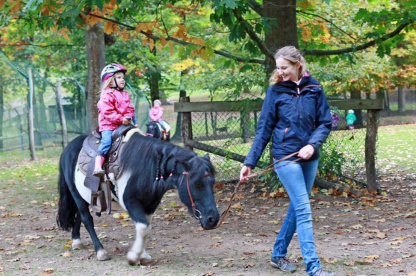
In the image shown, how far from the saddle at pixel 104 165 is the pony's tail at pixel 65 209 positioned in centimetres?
68

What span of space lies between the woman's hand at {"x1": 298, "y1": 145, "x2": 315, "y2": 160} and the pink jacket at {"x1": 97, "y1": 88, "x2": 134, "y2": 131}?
7.61 ft

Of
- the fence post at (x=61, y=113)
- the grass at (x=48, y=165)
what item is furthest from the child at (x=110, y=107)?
the fence post at (x=61, y=113)

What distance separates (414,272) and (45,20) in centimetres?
790

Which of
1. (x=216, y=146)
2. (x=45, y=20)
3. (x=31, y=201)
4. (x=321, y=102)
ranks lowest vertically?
(x=31, y=201)

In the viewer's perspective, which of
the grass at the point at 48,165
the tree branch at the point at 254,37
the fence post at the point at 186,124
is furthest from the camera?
the grass at the point at 48,165

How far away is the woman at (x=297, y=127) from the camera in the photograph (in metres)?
4.80

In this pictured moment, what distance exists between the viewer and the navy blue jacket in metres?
4.81

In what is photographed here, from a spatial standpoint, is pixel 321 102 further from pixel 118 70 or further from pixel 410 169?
pixel 410 169

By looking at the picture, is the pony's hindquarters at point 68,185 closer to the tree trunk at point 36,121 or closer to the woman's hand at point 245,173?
the woman's hand at point 245,173

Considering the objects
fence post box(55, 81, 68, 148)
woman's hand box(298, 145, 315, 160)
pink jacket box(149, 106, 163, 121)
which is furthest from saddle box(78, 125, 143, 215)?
fence post box(55, 81, 68, 148)

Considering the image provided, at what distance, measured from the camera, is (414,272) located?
5023 millimetres

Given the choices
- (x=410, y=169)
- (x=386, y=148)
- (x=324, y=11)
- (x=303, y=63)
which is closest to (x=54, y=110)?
(x=324, y=11)

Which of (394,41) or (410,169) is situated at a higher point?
(394,41)

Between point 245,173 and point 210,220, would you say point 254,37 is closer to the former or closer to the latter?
point 245,173
